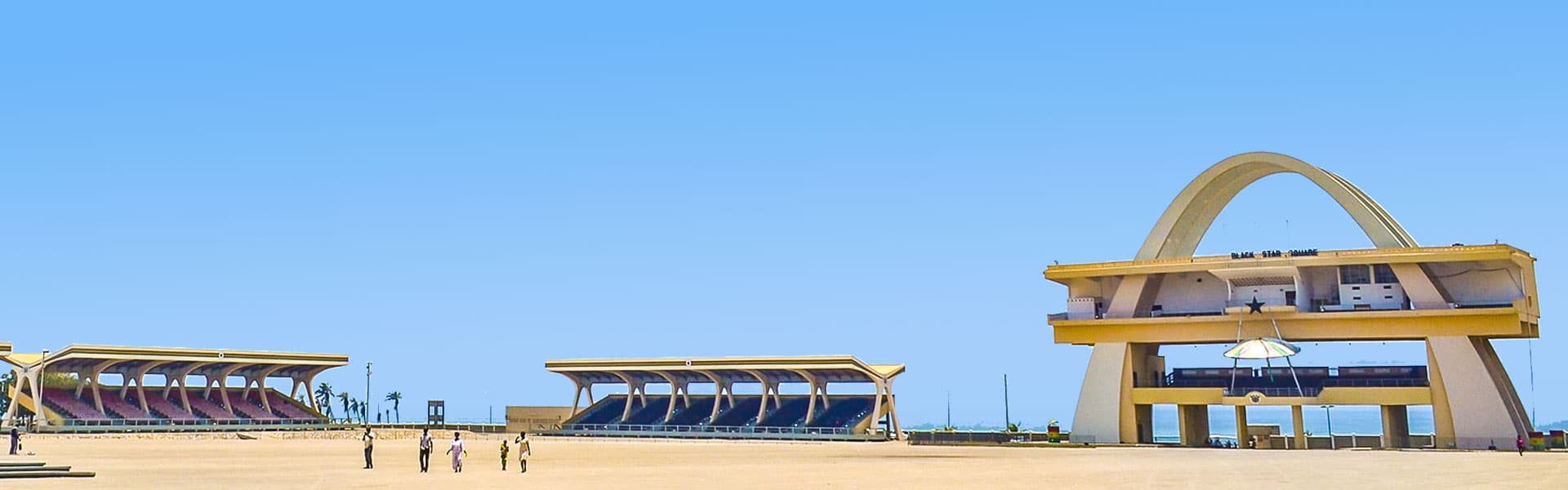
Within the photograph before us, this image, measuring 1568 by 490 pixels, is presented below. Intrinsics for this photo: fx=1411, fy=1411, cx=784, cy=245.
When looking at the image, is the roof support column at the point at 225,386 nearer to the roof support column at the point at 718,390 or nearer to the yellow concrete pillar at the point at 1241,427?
the roof support column at the point at 718,390

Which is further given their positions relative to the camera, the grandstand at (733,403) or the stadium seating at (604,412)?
the stadium seating at (604,412)

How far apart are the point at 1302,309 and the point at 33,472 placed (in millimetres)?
50179

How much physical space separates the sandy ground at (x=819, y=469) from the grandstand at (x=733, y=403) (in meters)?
27.1

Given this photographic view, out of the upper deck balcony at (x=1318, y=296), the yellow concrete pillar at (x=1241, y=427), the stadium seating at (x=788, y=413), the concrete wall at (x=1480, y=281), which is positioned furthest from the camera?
the stadium seating at (x=788, y=413)

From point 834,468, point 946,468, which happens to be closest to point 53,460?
point 834,468

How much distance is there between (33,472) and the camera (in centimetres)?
3297

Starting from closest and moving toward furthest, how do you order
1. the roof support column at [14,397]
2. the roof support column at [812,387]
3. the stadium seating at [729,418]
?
the roof support column at [14,397]
the stadium seating at [729,418]
the roof support column at [812,387]

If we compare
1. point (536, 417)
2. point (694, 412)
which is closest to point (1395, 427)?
point (694, 412)

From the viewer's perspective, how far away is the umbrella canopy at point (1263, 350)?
200ft

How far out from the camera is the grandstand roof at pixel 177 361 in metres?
88.0

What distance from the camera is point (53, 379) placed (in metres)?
112

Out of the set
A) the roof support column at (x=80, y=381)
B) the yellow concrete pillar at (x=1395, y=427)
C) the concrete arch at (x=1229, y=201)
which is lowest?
the yellow concrete pillar at (x=1395, y=427)

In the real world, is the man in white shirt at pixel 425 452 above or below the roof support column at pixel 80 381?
below

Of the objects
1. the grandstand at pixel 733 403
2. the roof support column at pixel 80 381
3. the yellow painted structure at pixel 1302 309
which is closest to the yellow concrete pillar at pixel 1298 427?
the yellow painted structure at pixel 1302 309
